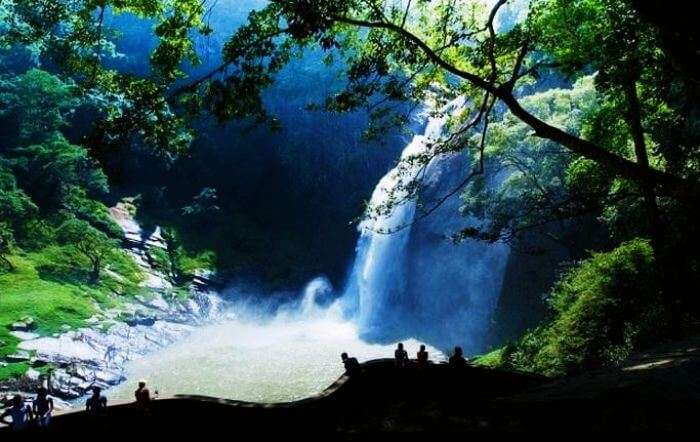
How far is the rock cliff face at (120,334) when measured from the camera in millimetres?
20906

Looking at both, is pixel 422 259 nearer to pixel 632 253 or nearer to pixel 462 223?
pixel 462 223

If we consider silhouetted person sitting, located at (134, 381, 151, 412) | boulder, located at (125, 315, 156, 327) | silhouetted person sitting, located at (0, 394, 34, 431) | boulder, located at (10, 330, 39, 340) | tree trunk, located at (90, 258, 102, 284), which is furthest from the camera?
tree trunk, located at (90, 258, 102, 284)

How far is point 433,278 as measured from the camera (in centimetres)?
3152

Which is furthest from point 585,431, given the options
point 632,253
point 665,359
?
point 632,253

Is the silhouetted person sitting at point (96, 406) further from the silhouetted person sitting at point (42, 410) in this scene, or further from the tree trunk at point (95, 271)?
the tree trunk at point (95, 271)

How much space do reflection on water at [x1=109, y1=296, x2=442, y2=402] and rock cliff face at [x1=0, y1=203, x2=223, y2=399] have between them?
982 millimetres

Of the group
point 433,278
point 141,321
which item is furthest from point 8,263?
point 433,278

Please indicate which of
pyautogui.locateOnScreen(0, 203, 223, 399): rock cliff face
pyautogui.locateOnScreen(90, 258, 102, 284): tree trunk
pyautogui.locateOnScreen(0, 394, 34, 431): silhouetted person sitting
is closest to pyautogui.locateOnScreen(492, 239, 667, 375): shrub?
pyautogui.locateOnScreen(0, 394, 34, 431): silhouetted person sitting

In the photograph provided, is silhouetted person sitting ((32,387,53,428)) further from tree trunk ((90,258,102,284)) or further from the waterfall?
tree trunk ((90,258,102,284))

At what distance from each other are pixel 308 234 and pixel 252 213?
248 inches

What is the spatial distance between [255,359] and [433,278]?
12.2 m

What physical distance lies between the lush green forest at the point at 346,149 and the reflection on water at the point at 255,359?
5.44 meters

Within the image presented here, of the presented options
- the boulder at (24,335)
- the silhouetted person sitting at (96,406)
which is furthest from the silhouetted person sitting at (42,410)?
the boulder at (24,335)

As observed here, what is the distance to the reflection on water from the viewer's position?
841 inches
